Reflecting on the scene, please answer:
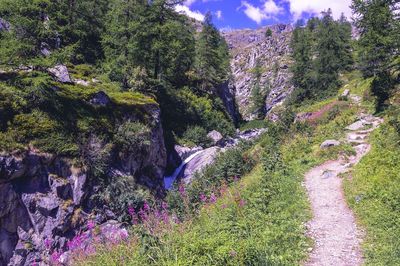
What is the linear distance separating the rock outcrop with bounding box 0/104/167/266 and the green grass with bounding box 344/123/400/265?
1078cm

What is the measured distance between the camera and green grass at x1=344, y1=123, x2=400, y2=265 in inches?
278

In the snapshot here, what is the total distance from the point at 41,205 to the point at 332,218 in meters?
11.9

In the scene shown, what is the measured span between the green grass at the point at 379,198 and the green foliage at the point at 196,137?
19986 mm

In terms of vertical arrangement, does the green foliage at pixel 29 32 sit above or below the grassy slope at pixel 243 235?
above

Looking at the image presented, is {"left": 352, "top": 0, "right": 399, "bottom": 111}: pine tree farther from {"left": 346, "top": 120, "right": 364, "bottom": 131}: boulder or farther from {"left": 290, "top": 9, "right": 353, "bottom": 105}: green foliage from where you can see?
{"left": 290, "top": 9, "right": 353, "bottom": 105}: green foliage

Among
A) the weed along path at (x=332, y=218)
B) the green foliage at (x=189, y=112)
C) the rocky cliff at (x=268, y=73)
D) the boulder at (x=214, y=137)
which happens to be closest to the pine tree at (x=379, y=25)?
the weed along path at (x=332, y=218)

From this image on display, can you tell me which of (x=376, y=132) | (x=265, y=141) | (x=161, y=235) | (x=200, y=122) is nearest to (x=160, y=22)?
(x=200, y=122)

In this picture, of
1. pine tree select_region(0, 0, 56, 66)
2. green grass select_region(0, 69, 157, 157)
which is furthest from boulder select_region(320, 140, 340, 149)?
pine tree select_region(0, 0, 56, 66)

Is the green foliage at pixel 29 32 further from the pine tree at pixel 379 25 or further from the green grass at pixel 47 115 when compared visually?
the pine tree at pixel 379 25

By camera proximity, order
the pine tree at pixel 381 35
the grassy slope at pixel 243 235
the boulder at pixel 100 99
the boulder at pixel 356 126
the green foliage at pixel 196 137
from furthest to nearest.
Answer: the green foliage at pixel 196 137
the pine tree at pixel 381 35
the boulder at pixel 356 126
the boulder at pixel 100 99
the grassy slope at pixel 243 235

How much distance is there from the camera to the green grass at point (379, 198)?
7.06 meters

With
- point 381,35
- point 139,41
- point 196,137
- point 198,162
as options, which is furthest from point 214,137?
point 381,35

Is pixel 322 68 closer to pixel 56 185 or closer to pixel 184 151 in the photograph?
pixel 184 151

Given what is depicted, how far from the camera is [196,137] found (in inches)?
1315
